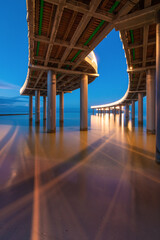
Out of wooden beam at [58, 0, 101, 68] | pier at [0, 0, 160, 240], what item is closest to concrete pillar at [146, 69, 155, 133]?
pier at [0, 0, 160, 240]

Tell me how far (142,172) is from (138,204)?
1.79 m

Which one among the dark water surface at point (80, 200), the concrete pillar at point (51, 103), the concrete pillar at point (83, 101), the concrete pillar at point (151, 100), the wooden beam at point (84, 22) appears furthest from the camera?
the concrete pillar at point (83, 101)

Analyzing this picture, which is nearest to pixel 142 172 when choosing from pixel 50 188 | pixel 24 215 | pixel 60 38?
pixel 50 188

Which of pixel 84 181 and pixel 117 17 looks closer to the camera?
pixel 84 181

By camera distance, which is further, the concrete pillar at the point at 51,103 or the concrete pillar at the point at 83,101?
the concrete pillar at the point at 83,101

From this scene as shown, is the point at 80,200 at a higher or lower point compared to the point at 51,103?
lower

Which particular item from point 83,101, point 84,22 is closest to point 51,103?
point 83,101

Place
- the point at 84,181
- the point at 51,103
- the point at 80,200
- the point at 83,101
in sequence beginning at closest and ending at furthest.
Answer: the point at 80,200, the point at 84,181, the point at 51,103, the point at 83,101

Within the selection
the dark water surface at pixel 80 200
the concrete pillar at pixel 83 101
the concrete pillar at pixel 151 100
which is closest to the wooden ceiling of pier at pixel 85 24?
the concrete pillar at pixel 151 100

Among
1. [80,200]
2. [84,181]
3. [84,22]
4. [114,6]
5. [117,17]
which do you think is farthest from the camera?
[84,22]

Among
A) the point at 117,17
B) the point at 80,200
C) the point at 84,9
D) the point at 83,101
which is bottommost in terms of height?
the point at 80,200

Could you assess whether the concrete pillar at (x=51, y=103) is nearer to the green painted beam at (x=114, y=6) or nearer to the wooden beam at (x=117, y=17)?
the wooden beam at (x=117, y=17)

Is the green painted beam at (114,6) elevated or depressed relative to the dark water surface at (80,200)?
elevated

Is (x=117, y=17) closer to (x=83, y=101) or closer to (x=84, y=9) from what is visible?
(x=84, y=9)
